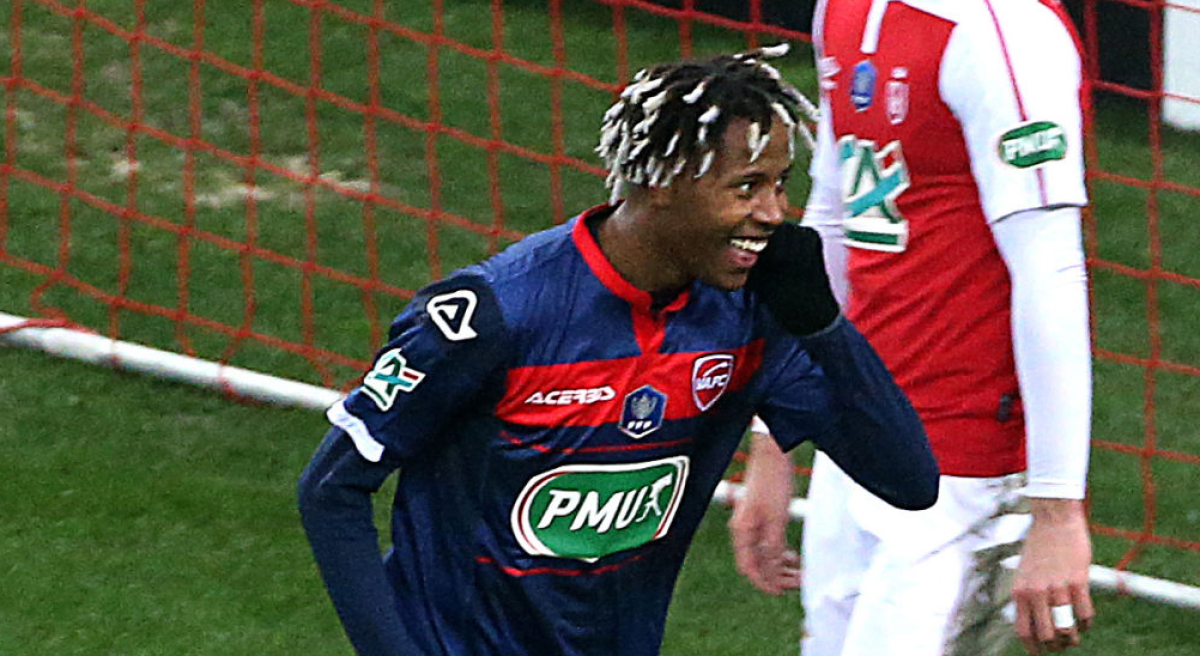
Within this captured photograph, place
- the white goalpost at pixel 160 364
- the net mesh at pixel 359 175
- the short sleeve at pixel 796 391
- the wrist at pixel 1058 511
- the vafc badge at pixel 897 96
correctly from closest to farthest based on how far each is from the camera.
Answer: the short sleeve at pixel 796 391
the wrist at pixel 1058 511
the vafc badge at pixel 897 96
the white goalpost at pixel 160 364
the net mesh at pixel 359 175

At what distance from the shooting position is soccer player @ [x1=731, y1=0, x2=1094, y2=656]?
300cm

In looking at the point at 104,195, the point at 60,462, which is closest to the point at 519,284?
the point at 60,462

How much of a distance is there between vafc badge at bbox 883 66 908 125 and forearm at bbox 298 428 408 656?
990mm

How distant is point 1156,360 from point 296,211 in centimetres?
271

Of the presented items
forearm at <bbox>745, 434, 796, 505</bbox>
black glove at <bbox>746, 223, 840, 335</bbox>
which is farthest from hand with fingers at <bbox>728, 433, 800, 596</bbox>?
black glove at <bbox>746, 223, 840, 335</bbox>

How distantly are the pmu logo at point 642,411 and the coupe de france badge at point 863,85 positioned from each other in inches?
28.8

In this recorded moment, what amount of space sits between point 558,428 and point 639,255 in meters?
0.24

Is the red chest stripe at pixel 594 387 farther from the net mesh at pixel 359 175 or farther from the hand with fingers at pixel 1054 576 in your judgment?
the net mesh at pixel 359 175

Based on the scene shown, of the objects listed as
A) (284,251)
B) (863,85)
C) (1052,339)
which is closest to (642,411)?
(1052,339)

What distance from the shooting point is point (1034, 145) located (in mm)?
2986

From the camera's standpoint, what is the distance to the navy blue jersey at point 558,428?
2.66 m

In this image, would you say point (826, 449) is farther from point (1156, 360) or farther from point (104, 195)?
point (104, 195)

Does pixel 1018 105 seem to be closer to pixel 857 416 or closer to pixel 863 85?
pixel 863 85

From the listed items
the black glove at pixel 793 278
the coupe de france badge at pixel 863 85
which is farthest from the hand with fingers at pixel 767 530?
the black glove at pixel 793 278
